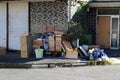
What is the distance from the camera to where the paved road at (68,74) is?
1569 cm

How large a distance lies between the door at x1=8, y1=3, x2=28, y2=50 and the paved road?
6387 mm

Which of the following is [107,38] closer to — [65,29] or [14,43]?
[65,29]

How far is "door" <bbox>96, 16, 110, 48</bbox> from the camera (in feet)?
90.1

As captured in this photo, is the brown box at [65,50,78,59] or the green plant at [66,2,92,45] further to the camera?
the green plant at [66,2,92,45]

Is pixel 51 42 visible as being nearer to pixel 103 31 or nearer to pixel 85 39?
pixel 85 39

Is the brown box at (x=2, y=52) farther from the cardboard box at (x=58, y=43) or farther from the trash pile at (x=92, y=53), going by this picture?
the trash pile at (x=92, y=53)

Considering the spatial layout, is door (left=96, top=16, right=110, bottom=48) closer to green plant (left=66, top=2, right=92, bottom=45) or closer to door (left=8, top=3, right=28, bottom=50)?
green plant (left=66, top=2, right=92, bottom=45)

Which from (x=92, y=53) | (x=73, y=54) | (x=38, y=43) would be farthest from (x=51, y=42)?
(x=92, y=53)

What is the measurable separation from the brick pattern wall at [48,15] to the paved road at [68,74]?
5334 mm

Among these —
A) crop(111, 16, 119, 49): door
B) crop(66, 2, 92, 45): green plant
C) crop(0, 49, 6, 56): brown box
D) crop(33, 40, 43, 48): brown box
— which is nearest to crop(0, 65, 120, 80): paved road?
crop(33, 40, 43, 48): brown box

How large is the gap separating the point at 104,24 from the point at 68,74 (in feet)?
36.7

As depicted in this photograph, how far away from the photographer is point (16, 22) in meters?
25.0

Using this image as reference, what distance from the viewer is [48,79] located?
15.4 metres

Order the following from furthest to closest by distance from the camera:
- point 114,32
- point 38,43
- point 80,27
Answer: point 114,32, point 80,27, point 38,43
